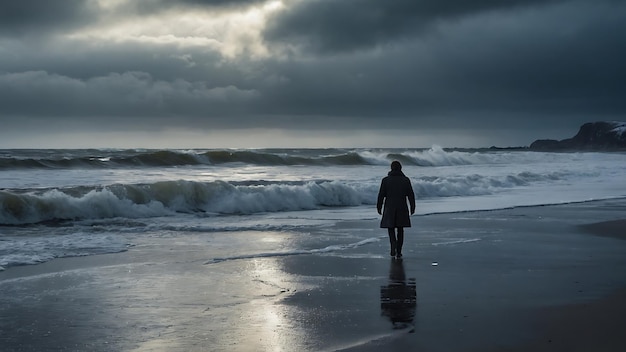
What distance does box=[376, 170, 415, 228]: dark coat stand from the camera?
11562 mm

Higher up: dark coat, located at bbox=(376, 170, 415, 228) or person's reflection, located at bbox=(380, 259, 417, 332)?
dark coat, located at bbox=(376, 170, 415, 228)

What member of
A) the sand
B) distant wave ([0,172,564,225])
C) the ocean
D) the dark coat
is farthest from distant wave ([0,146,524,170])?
the dark coat

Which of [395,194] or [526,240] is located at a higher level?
[395,194]

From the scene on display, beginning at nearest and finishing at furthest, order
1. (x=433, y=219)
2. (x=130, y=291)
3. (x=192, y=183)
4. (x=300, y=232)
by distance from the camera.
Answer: (x=130, y=291) < (x=300, y=232) < (x=433, y=219) < (x=192, y=183)

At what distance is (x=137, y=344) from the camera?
616cm

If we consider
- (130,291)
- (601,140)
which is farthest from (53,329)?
(601,140)

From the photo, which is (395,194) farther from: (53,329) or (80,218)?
(80,218)

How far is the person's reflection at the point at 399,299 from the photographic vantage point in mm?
7043

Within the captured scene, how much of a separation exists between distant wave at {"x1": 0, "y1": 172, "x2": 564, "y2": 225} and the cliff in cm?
13546

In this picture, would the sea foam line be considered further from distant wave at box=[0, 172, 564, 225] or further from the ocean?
distant wave at box=[0, 172, 564, 225]

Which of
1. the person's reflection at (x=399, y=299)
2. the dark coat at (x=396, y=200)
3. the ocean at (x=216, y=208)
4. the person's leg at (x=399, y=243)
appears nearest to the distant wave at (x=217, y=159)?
the ocean at (x=216, y=208)

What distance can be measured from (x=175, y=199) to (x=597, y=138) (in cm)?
15316

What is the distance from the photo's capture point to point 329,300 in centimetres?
792

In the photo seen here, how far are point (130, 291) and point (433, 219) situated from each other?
10.3 metres
